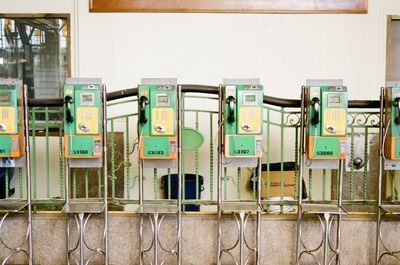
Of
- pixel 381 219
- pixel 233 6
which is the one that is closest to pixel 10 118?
pixel 381 219

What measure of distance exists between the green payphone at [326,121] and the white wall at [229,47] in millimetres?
2255

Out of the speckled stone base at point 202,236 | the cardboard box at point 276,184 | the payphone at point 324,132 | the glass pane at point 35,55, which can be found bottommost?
the speckled stone base at point 202,236

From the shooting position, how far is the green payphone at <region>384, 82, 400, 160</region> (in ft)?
12.3

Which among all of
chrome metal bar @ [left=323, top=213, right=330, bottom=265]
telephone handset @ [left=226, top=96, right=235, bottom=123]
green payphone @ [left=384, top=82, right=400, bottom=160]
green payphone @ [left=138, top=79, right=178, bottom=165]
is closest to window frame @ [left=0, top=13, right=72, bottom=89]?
green payphone @ [left=138, top=79, right=178, bottom=165]

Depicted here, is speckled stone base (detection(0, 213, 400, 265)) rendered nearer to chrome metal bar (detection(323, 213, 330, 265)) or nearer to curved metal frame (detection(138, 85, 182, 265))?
curved metal frame (detection(138, 85, 182, 265))

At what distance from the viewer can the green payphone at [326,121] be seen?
147 inches

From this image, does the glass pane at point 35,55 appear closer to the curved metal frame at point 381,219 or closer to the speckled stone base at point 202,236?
the speckled stone base at point 202,236

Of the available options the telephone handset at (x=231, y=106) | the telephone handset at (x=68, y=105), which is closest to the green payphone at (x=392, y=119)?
the telephone handset at (x=231, y=106)

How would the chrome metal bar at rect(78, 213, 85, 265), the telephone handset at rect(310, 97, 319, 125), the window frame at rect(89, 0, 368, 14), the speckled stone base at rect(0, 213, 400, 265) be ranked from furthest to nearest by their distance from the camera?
the window frame at rect(89, 0, 368, 14) → the speckled stone base at rect(0, 213, 400, 265) → the chrome metal bar at rect(78, 213, 85, 265) → the telephone handset at rect(310, 97, 319, 125)

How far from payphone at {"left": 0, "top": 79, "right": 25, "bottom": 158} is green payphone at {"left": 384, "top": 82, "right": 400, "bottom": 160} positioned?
2.71 meters

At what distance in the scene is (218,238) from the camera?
13.1 feet

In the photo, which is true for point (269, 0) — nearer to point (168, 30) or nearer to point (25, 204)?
point (168, 30)

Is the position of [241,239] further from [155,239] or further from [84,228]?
[84,228]

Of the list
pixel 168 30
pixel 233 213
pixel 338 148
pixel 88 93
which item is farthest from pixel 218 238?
pixel 168 30
